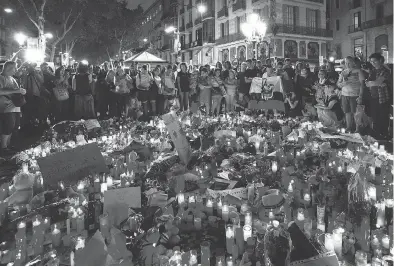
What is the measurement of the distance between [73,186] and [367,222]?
3.42 metres

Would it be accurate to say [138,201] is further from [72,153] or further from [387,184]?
[387,184]

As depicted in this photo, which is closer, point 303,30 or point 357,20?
point 303,30

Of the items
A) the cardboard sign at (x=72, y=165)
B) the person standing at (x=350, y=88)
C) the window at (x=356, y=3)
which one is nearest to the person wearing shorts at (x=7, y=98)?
the cardboard sign at (x=72, y=165)

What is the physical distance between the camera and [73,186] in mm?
4227

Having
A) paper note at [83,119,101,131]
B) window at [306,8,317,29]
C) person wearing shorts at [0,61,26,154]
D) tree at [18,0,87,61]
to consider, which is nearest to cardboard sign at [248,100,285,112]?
paper note at [83,119,101,131]

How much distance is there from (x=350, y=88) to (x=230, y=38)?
106 ft

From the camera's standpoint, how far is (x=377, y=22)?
32688 millimetres

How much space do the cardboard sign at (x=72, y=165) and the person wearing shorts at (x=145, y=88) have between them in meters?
5.92

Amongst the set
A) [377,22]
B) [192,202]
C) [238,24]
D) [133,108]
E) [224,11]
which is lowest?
[192,202]

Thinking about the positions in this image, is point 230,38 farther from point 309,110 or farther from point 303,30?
point 309,110

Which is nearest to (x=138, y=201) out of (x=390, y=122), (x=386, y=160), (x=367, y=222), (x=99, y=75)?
(x=367, y=222)

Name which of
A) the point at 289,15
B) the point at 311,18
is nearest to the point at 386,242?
the point at 289,15

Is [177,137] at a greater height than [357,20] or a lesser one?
lesser

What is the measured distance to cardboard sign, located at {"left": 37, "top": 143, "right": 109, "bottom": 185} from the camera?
424 cm
